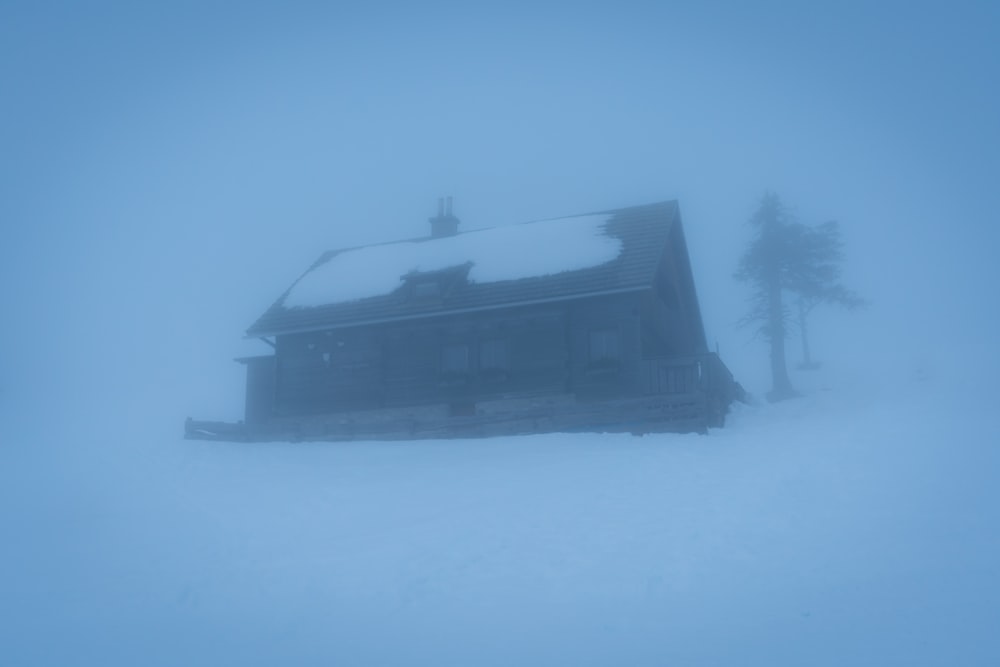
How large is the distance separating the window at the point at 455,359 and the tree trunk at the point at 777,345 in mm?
14942

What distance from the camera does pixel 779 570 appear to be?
9961 mm

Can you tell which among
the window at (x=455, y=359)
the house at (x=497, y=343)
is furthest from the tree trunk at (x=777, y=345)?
the window at (x=455, y=359)

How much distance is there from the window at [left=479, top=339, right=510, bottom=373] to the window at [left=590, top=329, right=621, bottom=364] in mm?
2753

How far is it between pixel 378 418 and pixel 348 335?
3.16 metres

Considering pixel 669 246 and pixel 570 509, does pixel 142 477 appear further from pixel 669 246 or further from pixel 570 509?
pixel 669 246

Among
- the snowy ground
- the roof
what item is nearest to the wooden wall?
the roof

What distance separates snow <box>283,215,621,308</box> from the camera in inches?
980

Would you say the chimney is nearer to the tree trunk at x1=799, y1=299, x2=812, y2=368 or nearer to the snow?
the snow

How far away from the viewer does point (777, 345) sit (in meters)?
34.0

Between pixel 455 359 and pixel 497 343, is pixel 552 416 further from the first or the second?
pixel 455 359

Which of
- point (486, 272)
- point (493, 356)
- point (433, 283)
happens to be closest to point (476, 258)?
point (486, 272)

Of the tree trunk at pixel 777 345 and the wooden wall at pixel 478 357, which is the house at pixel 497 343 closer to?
the wooden wall at pixel 478 357

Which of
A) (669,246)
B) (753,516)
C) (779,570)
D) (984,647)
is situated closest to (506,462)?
(753,516)

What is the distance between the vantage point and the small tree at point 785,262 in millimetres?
37188
